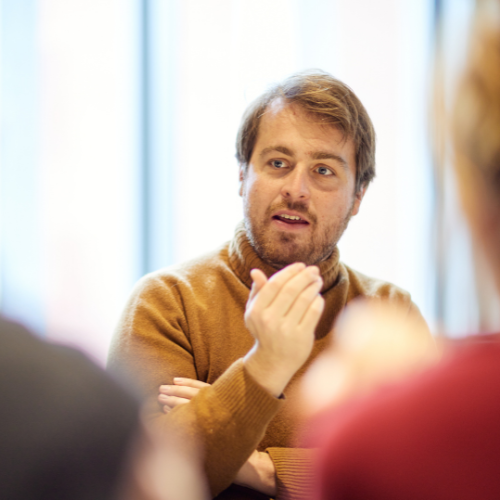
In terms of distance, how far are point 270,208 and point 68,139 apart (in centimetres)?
100

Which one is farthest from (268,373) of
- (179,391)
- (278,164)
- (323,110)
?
(323,110)

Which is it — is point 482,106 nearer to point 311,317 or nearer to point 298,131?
point 311,317

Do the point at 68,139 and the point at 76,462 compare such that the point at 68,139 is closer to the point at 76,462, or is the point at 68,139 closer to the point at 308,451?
the point at 308,451

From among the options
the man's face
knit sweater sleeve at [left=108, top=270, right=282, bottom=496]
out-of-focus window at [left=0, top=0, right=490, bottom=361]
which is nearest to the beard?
the man's face

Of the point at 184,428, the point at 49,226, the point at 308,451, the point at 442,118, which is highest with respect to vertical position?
the point at 442,118

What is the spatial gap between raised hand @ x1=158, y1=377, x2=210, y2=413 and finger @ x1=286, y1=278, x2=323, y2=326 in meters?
0.29

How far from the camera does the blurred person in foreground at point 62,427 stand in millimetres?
543

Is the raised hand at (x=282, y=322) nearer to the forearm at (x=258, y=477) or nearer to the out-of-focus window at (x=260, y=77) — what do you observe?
the forearm at (x=258, y=477)

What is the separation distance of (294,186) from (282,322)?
49 cm

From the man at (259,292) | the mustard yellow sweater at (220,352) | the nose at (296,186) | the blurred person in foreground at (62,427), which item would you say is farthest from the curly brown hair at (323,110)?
the blurred person in foreground at (62,427)

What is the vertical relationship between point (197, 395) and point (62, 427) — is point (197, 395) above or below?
below

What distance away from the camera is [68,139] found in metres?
1.87

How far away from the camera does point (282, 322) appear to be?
865 mm

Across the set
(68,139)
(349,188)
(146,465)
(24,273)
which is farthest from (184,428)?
(68,139)
